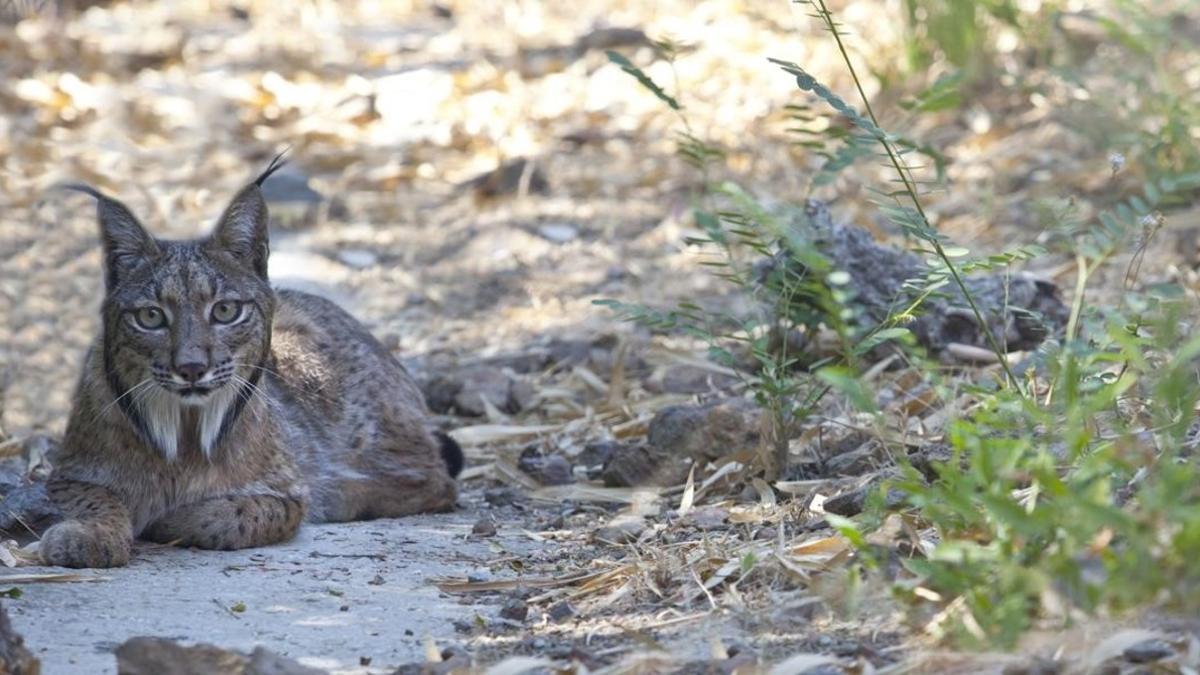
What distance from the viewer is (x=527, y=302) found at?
7.73 meters

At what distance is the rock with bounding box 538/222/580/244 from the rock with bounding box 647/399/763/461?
302cm

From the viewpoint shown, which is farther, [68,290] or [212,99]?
[212,99]

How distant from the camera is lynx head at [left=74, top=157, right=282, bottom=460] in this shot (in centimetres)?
473

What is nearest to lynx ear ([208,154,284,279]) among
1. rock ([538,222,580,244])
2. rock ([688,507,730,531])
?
rock ([688,507,730,531])

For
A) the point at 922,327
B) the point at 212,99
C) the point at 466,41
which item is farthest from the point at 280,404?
the point at 466,41

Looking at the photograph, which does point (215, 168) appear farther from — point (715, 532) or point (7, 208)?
point (715, 532)

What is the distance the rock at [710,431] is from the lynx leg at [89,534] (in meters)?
1.69

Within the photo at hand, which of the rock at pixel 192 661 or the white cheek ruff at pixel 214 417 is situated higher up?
the rock at pixel 192 661

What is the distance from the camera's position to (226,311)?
4.89m

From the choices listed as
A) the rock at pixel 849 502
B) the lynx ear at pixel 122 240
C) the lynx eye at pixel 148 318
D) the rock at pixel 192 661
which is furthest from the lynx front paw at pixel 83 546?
the rock at pixel 849 502

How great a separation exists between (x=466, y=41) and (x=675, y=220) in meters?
3.43

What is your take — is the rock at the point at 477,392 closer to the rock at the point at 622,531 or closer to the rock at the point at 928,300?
the rock at the point at 928,300

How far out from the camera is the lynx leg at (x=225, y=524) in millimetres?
4773

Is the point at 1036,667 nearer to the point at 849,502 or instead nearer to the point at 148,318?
the point at 849,502
